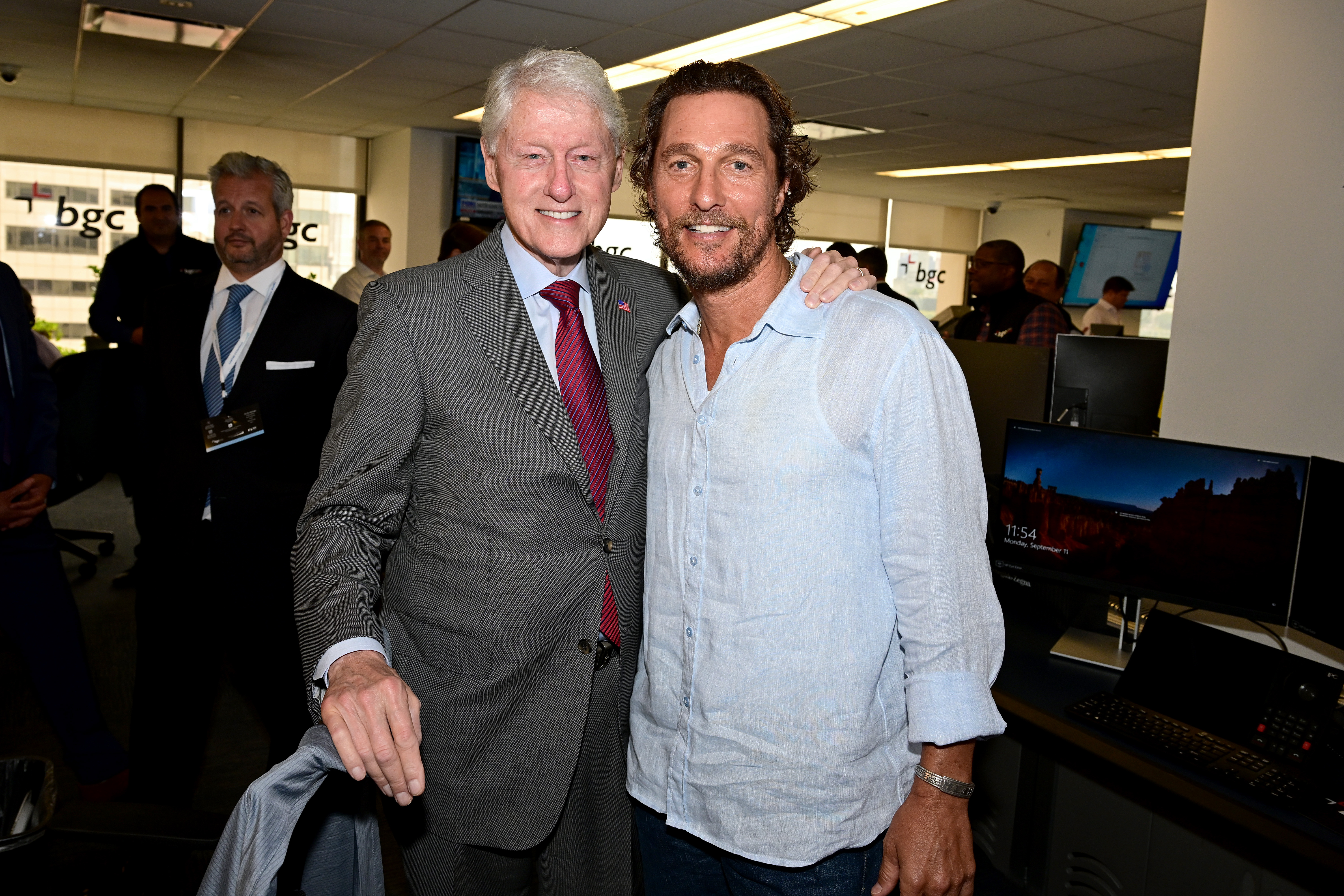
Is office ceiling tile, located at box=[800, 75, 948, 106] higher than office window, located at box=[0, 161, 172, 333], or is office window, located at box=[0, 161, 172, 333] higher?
office ceiling tile, located at box=[800, 75, 948, 106]

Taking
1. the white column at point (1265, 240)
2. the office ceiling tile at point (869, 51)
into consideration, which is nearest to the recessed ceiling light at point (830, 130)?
the office ceiling tile at point (869, 51)

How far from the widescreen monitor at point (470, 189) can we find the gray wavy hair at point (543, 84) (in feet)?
26.3

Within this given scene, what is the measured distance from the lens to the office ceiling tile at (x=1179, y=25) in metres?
4.46

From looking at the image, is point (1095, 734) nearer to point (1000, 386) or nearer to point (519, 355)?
point (519, 355)

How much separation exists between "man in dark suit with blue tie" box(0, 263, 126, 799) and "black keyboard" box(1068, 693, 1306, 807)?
268 cm

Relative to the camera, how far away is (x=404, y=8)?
4980 mm

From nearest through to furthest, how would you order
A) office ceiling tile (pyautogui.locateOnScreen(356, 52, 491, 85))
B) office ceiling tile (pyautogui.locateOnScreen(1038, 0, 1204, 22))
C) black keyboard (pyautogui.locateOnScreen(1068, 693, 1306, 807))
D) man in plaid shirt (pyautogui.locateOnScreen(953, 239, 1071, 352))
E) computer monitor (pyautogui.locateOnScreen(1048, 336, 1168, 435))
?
1. black keyboard (pyautogui.locateOnScreen(1068, 693, 1306, 807))
2. computer monitor (pyautogui.locateOnScreen(1048, 336, 1168, 435))
3. office ceiling tile (pyautogui.locateOnScreen(1038, 0, 1204, 22))
4. man in plaid shirt (pyautogui.locateOnScreen(953, 239, 1071, 352))
5. office ceiling tile (pyautogui.locateOnScreen(356, 52, 491, 85))

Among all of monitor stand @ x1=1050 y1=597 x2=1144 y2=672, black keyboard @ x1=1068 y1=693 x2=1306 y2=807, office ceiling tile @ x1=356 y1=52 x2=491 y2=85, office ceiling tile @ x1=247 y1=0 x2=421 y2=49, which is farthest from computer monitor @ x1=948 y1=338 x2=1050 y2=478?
office ceiling tile @ x1=356 y1=52 x2=491 y2=85

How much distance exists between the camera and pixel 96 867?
8.25 feet

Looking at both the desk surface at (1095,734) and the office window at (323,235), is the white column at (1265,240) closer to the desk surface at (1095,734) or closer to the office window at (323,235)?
the desk surface at (1095,734)

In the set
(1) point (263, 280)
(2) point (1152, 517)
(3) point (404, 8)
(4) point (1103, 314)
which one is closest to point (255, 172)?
(1) point (263, 280)

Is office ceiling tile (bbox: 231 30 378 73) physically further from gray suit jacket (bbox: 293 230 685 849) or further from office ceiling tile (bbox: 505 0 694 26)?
gray suit jacket (bbox: 293 230 685 849)

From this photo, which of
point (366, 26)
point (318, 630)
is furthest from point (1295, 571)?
point (366, 26)

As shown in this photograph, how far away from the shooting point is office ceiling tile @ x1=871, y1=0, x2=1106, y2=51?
14.9 feet
